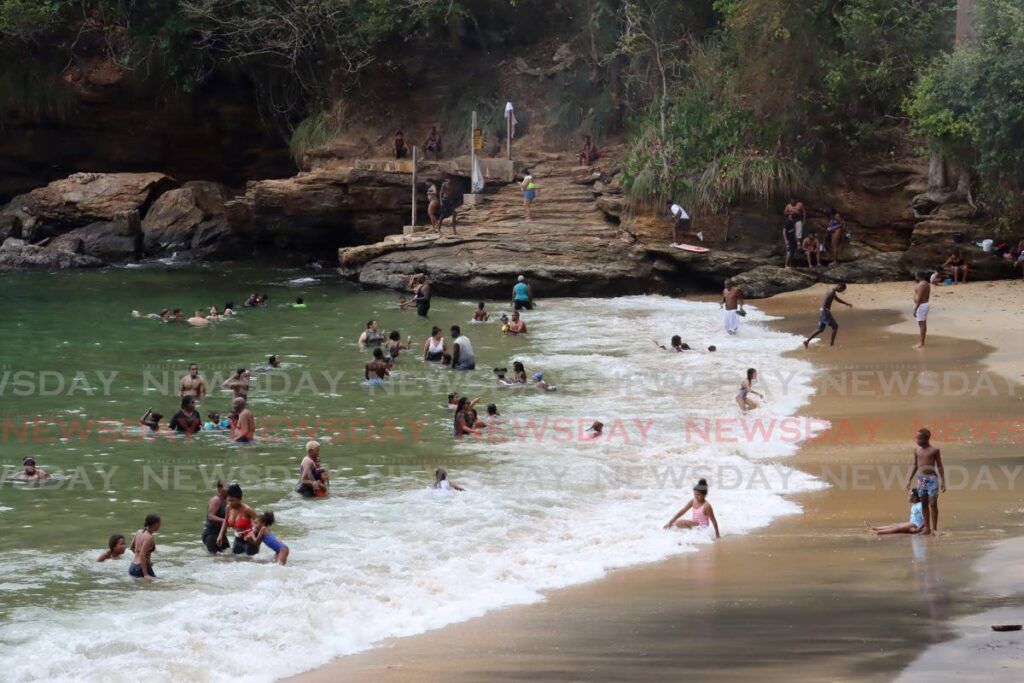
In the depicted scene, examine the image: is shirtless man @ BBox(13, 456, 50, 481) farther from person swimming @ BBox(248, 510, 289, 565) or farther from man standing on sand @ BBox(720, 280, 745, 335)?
man standing on sand @ BBox(720, 280, 745, 335)

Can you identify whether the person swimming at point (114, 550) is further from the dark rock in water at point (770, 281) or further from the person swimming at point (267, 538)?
the dark rock in water at point (770, 281)

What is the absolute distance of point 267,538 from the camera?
1385 cm

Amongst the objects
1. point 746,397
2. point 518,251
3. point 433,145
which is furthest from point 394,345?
point 433,145

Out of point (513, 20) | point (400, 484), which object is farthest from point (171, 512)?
point (513, 20)

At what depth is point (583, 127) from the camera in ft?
132

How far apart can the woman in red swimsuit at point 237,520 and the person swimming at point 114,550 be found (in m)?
1.00

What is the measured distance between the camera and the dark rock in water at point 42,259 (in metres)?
41.6

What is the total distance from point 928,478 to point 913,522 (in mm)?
503

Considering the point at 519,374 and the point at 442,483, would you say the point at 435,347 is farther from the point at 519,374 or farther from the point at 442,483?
the point at 442,483

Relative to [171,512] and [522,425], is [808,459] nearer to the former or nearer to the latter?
[522,425]

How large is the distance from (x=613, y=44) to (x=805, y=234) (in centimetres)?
996

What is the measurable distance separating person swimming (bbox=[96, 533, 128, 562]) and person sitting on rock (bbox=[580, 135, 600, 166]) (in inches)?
1064

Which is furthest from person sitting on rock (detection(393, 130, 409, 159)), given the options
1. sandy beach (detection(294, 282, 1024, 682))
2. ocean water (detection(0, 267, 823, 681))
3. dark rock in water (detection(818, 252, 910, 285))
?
sandy beach (detection(294, 282, 1024, 682))

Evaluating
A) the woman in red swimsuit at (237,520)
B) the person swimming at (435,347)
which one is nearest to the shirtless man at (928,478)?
the woman in red swimsuit at (237,520)
